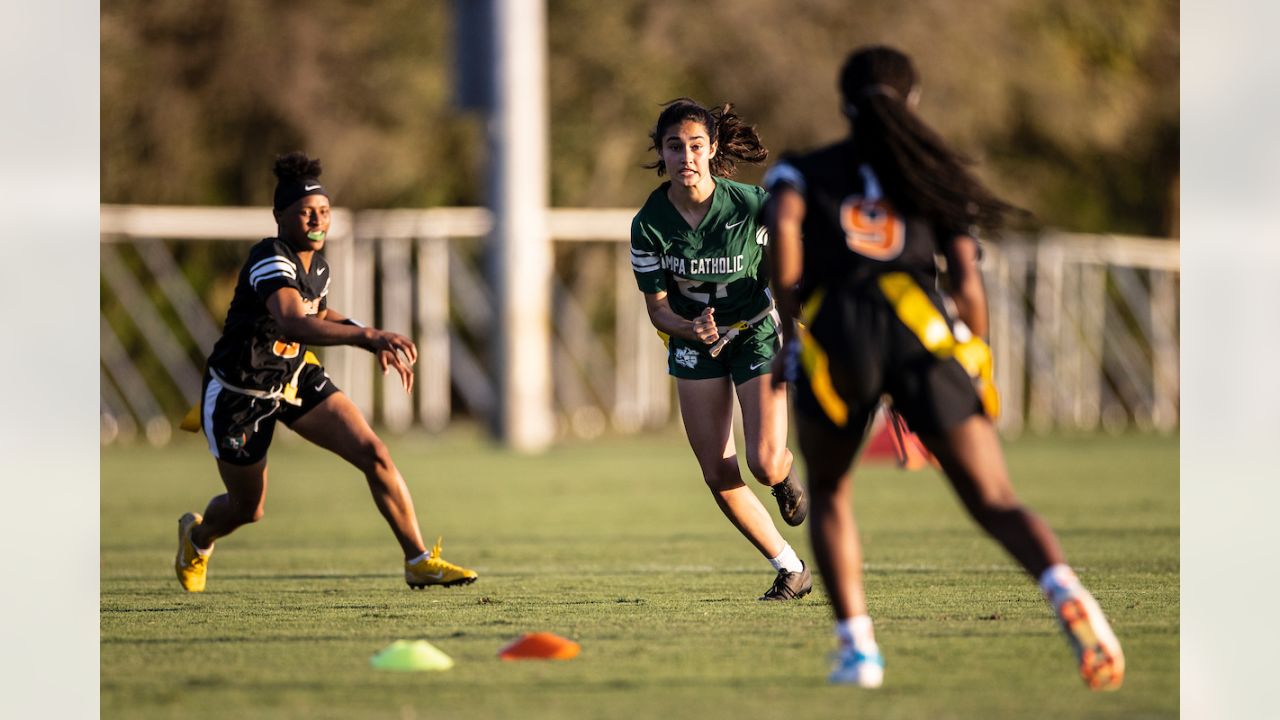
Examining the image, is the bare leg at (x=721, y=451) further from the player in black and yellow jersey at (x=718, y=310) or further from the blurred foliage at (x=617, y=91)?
the blurred foliage at (x=617, y=91)

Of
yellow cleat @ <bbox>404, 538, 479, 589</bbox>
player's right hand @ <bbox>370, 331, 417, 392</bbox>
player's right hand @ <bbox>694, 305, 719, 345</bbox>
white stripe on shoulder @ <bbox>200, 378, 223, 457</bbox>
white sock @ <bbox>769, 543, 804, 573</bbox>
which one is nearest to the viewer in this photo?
player's right hand @ <bbox>370, 331, 417, 392</bbox>

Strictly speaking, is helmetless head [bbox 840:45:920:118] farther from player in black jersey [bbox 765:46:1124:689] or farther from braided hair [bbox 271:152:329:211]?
braided hair [bbox 271:152:329:211]

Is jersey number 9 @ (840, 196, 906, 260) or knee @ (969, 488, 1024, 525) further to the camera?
jersey number 9 @ (840, 196, 906, 260)

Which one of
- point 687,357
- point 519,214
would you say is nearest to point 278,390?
point 687,357

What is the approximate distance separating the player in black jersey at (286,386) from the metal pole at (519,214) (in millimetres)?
16777

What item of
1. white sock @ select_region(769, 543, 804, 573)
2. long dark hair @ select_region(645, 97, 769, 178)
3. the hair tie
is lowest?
white sock @ select_region(769, 543, 804, 573)

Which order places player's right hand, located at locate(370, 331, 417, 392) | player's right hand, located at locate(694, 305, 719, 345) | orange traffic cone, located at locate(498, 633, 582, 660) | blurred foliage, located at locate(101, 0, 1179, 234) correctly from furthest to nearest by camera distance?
1. blurred foliage, located at locate(101, 0, 1179, 234)
2. player's right hand, located at locate(694, 305, 719, 345)
3. player's right hand, located at locate(370, 331, 417, 392)
4. orange traffic cone, located at locate(498, 633, 582, 660)

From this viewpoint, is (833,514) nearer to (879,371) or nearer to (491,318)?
(879,371)

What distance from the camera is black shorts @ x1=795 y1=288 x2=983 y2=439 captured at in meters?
5.85

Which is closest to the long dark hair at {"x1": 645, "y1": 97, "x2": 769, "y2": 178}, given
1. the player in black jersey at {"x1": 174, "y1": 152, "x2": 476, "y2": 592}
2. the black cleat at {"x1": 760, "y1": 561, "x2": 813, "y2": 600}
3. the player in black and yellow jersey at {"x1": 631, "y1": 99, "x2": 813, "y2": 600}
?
the player in black and yellow jersey at {"x1": 631, "y1": 99, "x2": 813, "y2": 600}

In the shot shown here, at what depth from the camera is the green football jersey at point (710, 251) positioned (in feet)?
26.6

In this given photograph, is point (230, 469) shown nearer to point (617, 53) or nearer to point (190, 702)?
point (190, 702)

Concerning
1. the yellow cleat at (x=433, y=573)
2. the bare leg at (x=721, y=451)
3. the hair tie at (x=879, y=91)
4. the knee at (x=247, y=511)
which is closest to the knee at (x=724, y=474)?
the bare leg at (x=721, y=451)
